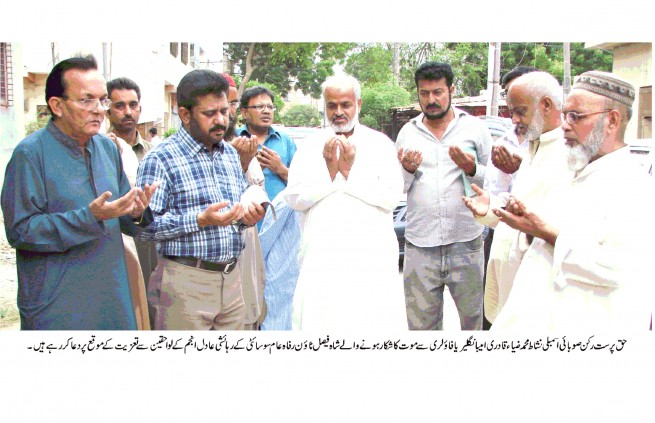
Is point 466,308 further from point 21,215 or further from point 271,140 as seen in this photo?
point 21,215

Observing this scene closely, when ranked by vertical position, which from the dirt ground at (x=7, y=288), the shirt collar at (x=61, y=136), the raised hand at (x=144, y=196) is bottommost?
the dirt ground at (x=7, y=288)

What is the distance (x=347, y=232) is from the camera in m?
4.19

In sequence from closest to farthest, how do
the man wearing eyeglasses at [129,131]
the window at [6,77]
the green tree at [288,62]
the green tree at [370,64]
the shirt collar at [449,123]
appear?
the window at [6,77]
the man wearing eyeglasses at [129,131]
the shirt collar at [449,123]
the green tree at [288,62]
the green tree at [370,64]

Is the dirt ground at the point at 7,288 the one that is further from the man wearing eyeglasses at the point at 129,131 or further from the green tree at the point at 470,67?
the green tree at the point at 470,67

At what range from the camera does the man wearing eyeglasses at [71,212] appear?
3.38 metres

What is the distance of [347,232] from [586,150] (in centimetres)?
150

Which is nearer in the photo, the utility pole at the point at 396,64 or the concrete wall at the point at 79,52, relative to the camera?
the concrete wall at the point at 79,52

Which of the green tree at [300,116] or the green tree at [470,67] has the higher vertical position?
the green tree at [470,67]

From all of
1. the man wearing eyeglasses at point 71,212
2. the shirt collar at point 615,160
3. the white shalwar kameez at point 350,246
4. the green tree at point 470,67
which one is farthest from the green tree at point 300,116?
the shirt collar at point 615,160

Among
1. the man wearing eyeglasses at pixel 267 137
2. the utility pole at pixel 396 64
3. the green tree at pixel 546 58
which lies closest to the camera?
the man wearing eyeglasses at pixel 267 137

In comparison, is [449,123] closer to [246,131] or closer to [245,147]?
[245,147]

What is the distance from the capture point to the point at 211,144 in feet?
12.9

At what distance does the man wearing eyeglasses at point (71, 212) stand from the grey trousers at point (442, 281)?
75.7 inches

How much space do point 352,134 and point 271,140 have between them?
109cm
